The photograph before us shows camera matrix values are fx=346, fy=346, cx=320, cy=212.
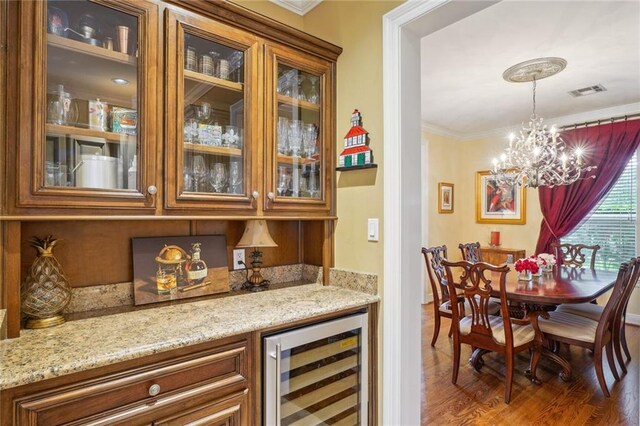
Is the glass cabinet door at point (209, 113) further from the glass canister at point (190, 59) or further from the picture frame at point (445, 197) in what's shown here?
the picture frame at point (445, 197)

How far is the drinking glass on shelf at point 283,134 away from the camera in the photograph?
1878 mm

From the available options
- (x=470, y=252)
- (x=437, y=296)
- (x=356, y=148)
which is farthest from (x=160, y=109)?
(x=470, y=252)

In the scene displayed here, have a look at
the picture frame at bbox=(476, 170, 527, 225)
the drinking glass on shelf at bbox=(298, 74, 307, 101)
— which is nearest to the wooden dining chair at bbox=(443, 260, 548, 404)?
the drinking glass on shelf at bbox=(298, 74, 307, 101)

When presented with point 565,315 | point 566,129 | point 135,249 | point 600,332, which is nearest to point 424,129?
point 566,129

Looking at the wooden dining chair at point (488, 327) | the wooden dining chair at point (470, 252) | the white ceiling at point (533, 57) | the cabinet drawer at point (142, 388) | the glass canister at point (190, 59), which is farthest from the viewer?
the wooden dining chair at point (470, 252)

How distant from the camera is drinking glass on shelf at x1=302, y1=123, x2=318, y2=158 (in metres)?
2.01

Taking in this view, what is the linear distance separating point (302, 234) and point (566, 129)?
4.28 metres

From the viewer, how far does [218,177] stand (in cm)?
166

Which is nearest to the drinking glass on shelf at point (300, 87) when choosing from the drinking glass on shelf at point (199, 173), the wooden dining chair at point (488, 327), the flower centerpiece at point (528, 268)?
the drinking glass on shelf at point (199, 173)

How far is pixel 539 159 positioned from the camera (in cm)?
345

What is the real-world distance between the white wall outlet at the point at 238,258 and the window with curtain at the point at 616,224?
4.57 m

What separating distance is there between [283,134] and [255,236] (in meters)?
0.58

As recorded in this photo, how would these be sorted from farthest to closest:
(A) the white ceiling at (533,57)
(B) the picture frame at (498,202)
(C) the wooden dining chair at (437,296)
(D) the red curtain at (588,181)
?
(B) the picture frame at (498,202), (D) the red curtain at (588,181), (C) the wooden dining chair at (437,296), (A) the white ceiling at (533,57)

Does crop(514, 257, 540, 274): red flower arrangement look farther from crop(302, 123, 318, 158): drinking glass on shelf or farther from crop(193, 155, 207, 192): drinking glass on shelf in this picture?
crop(193, 155, 207, 192): drinking glass on shelf
